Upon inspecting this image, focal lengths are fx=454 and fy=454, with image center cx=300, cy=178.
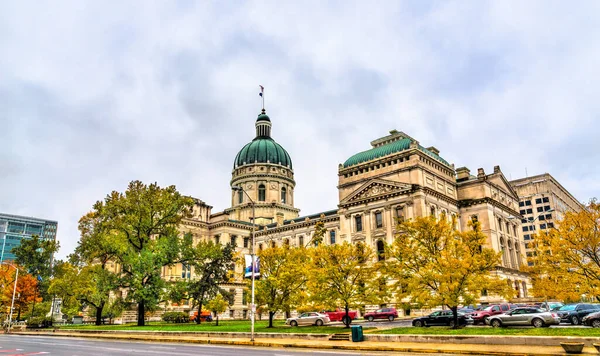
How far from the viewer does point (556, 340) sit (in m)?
21.2

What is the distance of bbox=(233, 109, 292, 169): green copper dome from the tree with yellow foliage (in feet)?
238

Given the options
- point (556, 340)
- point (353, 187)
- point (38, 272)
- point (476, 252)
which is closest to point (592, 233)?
point (476, 252)

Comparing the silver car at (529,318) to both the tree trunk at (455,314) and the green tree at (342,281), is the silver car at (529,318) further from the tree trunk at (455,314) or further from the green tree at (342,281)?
the green tree at (342,281)

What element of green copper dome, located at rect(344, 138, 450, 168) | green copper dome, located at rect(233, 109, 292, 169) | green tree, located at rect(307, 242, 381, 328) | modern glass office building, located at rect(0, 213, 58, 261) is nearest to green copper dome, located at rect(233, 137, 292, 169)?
green copper dome, located at rect(233, 109, 292, 169)

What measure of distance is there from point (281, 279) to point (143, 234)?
62.1 ft

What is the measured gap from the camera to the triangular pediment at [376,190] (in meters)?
62.5

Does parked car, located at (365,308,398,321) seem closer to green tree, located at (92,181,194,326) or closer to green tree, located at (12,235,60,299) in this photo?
green tree, located at (92,181,194,326)

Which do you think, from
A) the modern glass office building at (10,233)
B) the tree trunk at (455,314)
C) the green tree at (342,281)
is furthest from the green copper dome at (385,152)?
the modern glass office building at (10,233)

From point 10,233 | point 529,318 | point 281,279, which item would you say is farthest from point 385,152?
point 10,233

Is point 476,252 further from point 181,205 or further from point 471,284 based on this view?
point 181,205

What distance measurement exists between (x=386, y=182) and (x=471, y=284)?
113 feet

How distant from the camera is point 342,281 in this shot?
35.9 metres

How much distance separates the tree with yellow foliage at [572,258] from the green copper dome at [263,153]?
238 ft

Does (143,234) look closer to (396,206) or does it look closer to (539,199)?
(396,206)
